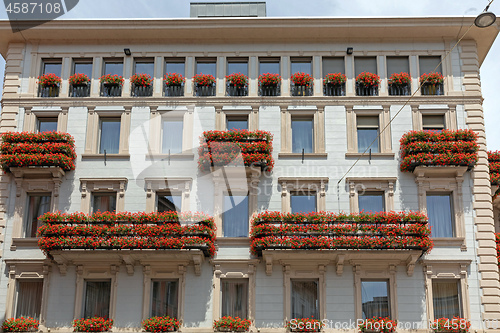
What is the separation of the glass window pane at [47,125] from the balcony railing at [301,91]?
442 inches

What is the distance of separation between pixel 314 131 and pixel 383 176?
3.76 m

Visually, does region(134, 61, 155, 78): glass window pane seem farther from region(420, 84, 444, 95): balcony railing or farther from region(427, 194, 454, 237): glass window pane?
region(427, 194, 454, 237): glass window pane

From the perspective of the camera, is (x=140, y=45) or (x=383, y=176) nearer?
(x=383, y=176)

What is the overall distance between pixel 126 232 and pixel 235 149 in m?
5.90

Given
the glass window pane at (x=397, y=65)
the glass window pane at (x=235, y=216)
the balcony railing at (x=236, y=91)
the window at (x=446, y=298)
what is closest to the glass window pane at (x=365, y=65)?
the glass window pane at (x=397, y=65)

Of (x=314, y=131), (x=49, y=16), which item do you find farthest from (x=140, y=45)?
(x=314, y=131)

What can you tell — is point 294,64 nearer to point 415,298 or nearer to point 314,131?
point 314,131

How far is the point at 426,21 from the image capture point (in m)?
31.6

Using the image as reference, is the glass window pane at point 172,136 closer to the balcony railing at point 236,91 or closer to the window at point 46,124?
the balcony railing at point 236,91

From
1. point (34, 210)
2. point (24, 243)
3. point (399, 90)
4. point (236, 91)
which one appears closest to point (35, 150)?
point (34, 210)

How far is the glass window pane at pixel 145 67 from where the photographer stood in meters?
32.9

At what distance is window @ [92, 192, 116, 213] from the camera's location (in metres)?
31.0

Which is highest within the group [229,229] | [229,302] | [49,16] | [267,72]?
[49,16]

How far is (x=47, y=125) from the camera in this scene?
32469mm
